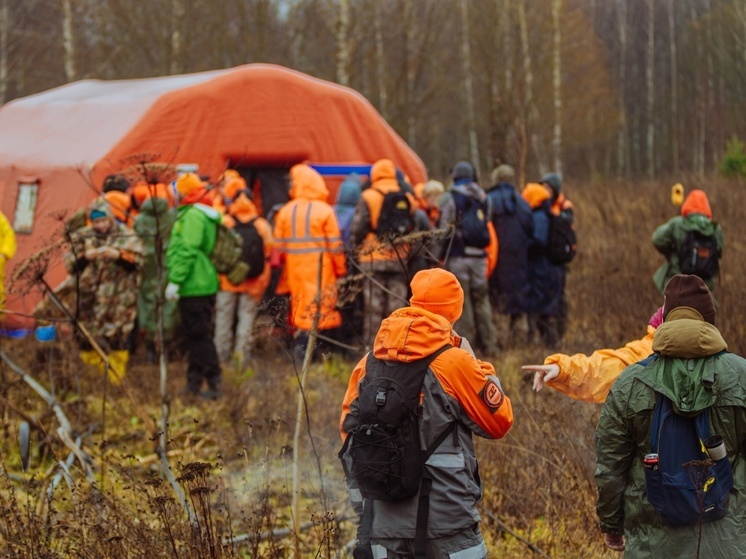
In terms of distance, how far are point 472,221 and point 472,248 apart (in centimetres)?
28

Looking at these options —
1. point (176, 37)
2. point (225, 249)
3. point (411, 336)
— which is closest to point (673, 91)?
point (176, 37)

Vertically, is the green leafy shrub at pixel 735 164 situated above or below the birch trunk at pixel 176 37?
below

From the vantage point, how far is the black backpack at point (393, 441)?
12.5 feet

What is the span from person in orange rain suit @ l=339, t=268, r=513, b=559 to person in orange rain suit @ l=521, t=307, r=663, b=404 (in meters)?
0.33

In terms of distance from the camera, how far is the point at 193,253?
8.96 m

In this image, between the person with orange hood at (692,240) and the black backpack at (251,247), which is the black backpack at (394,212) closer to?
the black backpack at (251,247)

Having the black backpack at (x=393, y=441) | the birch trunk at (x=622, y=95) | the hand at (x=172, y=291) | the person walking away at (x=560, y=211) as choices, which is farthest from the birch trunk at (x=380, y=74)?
the black backpack at (x=393, y=441)

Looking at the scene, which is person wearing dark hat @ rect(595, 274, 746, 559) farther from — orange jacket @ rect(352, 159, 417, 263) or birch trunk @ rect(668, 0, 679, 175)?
birch trunk @ rect(668, 0, 679, 175)

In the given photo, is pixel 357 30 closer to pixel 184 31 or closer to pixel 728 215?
pixel 184 31

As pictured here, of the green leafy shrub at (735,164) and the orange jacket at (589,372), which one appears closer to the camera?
the orange jacket at (589,372)

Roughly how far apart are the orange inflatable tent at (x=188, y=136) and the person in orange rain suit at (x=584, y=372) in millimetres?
8189

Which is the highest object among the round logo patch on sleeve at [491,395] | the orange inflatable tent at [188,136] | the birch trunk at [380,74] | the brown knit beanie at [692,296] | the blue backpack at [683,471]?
the birch trunk at [380,74]

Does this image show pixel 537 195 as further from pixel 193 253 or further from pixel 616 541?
pixel 616 541

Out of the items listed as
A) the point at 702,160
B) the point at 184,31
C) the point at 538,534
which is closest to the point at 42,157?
the point at 538,534
